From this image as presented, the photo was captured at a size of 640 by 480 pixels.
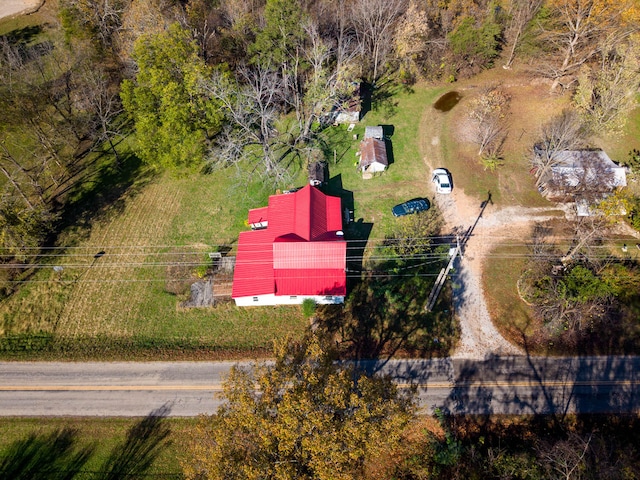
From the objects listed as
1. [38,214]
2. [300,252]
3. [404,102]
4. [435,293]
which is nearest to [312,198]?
[300,252]

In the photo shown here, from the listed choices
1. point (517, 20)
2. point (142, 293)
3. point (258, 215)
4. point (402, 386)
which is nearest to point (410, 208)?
point (258, 215)

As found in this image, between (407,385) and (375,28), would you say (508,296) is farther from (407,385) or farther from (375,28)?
(375,28)

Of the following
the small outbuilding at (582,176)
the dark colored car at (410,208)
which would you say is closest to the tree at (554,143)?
the small outbuilding at (582,176)

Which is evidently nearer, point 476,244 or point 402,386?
point 402,386

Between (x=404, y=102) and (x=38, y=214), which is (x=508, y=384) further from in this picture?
(x=38, y=214)

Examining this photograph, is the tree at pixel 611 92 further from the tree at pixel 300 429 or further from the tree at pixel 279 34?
the tree at pixel 300 429

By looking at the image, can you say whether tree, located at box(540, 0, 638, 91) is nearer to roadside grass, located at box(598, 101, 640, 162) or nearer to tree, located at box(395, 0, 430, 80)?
roadside grass, located at box(598, 101, 640, 162)
